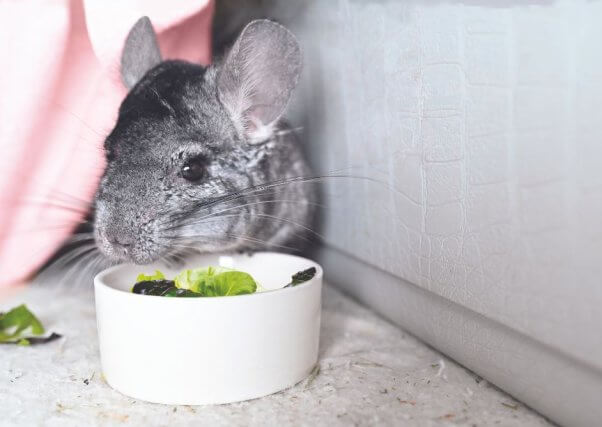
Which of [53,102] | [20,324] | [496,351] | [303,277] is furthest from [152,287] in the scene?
[53,102]

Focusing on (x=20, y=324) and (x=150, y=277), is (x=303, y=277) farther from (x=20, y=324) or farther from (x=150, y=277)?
(x=20, y=324)

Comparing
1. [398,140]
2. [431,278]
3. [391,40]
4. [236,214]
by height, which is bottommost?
[431,278]

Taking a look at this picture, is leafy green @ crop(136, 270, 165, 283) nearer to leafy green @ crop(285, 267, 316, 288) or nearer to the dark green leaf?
the dark green leaf

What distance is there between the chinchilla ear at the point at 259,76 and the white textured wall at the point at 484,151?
177mm

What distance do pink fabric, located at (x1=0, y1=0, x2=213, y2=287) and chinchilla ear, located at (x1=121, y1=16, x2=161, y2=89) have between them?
0.09m

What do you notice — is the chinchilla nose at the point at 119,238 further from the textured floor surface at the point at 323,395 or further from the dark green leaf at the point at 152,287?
the textured floor surface at the point at 323,395

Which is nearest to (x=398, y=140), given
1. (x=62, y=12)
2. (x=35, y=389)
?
(x=35, y=389)

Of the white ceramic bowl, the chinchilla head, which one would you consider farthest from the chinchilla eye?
the white ceramic bowl

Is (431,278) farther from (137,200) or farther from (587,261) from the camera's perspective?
(137,200)

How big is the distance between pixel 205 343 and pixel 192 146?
0.44m

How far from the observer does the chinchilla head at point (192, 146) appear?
4.14ft

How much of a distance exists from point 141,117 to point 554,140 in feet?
2.55

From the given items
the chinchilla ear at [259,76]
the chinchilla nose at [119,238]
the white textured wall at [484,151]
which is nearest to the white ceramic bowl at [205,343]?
the chinchilla nose at [119,238]

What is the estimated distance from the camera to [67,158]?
1745 mm
